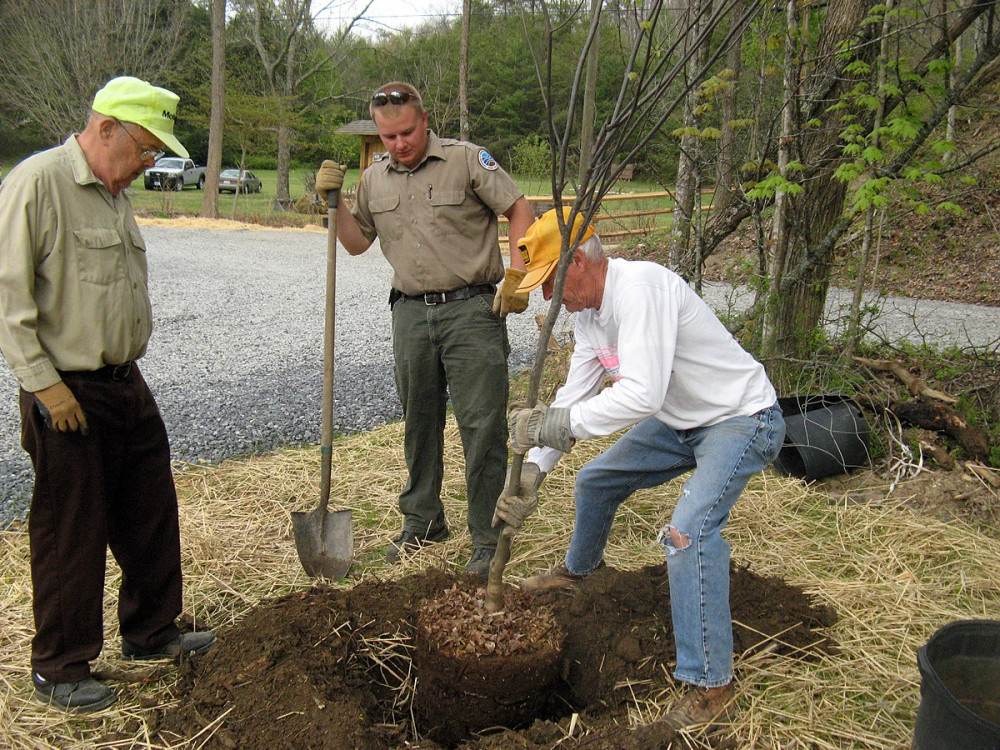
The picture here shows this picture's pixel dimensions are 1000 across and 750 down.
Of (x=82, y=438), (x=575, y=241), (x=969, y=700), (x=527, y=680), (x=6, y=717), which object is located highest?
(x=575, y=241)

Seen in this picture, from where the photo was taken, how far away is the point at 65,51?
22.9 m

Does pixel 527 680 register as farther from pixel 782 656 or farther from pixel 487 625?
pixel 782 656

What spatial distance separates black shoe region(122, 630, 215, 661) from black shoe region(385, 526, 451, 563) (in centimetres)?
92

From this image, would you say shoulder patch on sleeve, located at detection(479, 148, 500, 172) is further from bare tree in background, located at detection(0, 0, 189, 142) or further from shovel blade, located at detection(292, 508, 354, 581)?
bare tree in background, located at detection(0, 0, 189, 142)

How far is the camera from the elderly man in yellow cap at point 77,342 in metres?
2.36

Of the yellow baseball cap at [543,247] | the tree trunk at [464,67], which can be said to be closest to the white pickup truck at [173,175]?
the tree trunk at [464,67]

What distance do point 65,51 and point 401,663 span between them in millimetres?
25606

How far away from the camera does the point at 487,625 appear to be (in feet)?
8.70

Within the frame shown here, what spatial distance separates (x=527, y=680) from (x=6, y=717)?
1.65 meters

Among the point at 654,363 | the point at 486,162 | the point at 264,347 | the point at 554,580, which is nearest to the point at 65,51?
the point at 264,347

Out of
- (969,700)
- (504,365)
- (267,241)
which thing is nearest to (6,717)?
(504,365)

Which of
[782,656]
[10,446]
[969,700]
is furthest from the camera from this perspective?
[10,446]

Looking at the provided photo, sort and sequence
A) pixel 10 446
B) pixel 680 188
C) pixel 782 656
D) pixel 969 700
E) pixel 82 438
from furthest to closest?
pixel 680 188 → pixel 10 446 → pixel 782 656 → pixel 82 438 → pixel 969 700

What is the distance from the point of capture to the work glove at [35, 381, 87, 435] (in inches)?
93.0
